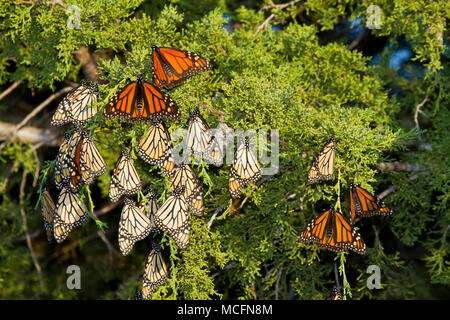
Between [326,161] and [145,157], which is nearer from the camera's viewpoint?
[145,157]

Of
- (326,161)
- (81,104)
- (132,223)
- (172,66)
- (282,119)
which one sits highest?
(172,66)

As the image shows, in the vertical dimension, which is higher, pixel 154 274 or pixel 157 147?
Answer: pixel 157 147

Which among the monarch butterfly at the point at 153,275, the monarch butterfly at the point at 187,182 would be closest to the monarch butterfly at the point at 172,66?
the monarch butterfly at the point at 187,182

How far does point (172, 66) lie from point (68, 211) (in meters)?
1.15

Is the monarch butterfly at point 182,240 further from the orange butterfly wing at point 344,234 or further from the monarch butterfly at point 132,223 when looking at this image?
the orange butterfly wing at point 344,234

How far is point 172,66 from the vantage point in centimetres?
306

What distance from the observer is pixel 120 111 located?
2.80m

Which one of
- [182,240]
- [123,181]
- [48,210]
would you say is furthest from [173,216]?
[48,210]

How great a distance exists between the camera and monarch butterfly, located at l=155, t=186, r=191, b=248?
289cm

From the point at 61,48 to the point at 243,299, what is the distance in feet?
8.27

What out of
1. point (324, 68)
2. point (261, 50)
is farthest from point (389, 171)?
point (261, 50)

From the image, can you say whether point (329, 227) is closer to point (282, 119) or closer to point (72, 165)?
point (282, 119)

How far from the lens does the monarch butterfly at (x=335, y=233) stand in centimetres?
300

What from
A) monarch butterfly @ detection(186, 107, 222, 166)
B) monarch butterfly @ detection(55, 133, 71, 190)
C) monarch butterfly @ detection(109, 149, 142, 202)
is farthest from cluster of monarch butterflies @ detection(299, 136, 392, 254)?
monarch butterfly @ detection(55, 133, 71, 190)
